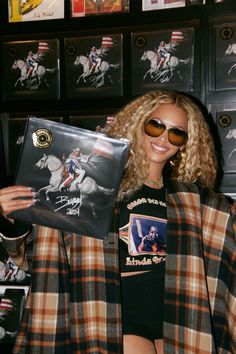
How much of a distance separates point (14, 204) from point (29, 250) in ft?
1.11

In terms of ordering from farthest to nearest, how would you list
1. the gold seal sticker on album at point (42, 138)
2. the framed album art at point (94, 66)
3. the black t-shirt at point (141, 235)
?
the framed album art at point (94, 66), the black t-shirt at point (141, 235), the gold seal sticker on album at point (42, 138)

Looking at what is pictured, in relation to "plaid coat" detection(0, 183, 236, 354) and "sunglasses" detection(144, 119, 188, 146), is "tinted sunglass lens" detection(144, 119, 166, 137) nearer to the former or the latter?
"sunglasses" detection(144, 119, 188, 146)

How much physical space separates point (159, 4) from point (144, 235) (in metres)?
1.44

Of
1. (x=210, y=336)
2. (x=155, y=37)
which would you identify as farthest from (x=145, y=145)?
(x=155, y=37)

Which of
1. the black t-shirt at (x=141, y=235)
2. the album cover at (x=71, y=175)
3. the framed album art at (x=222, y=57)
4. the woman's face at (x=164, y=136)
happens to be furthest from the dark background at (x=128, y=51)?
the album cover at (x=71, y=175)

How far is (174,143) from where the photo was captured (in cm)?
162

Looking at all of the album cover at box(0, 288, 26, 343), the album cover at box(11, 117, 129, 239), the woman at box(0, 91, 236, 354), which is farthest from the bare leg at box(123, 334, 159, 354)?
the album cover at box(0, 288, 26, 343)

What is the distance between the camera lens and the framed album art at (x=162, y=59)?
7.87ft

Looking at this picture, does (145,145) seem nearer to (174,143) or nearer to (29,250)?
(174,143)

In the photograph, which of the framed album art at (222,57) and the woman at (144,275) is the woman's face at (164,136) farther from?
the framed album art at (222,57)

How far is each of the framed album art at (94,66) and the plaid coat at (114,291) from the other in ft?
3.66

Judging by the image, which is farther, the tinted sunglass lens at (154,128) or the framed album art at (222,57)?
the framed album art at (222,57)

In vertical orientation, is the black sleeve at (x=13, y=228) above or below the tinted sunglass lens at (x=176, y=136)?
below

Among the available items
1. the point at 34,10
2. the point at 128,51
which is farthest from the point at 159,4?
the point at 34,10
